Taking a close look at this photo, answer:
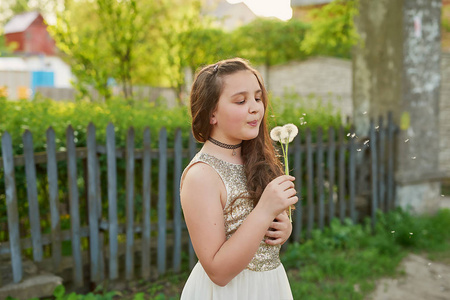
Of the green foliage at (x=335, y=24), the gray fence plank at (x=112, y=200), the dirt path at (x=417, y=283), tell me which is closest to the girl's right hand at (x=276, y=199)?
the gray fence plank at (x=112, y=200)

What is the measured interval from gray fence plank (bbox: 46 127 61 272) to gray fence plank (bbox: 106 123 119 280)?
1.42 feet

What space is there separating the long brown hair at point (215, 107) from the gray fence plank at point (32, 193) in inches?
89.3

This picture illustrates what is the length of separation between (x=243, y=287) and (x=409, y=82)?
16.0ft

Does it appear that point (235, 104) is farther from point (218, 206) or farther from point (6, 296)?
point (6, 296)

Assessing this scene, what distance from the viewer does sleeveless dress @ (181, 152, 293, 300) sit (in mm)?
1676

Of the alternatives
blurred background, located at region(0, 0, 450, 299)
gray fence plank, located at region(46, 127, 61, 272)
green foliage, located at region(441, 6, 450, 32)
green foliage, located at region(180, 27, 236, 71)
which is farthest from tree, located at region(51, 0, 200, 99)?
green foliage, located at region(441, 6, 450, 32)

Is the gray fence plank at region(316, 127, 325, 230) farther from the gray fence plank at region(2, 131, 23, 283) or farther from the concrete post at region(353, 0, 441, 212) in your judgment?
the gray fence plank at region(2, 131, 23, 283)

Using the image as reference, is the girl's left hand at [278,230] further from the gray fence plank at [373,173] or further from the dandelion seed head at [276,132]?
the gray fence plank at [373,173]

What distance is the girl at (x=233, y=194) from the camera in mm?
1542

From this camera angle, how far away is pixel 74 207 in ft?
12.7

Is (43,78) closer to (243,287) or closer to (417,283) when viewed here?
(417,283)

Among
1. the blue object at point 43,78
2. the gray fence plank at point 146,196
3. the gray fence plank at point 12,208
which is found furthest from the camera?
the blue object at point 43,78

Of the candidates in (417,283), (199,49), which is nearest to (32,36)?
(199,49)

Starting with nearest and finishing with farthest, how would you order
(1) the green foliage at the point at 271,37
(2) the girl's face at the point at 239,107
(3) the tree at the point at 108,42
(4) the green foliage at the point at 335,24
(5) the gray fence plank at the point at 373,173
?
1. (2) the girl's face at the point at 239,107
2. (5) the gray fence plank at the point at 373,173
3. (4) the green foliage at the point at 335,24
4. (3) the tree at the point at 108,42
5. (1) the green foliage at the point at 271,37
